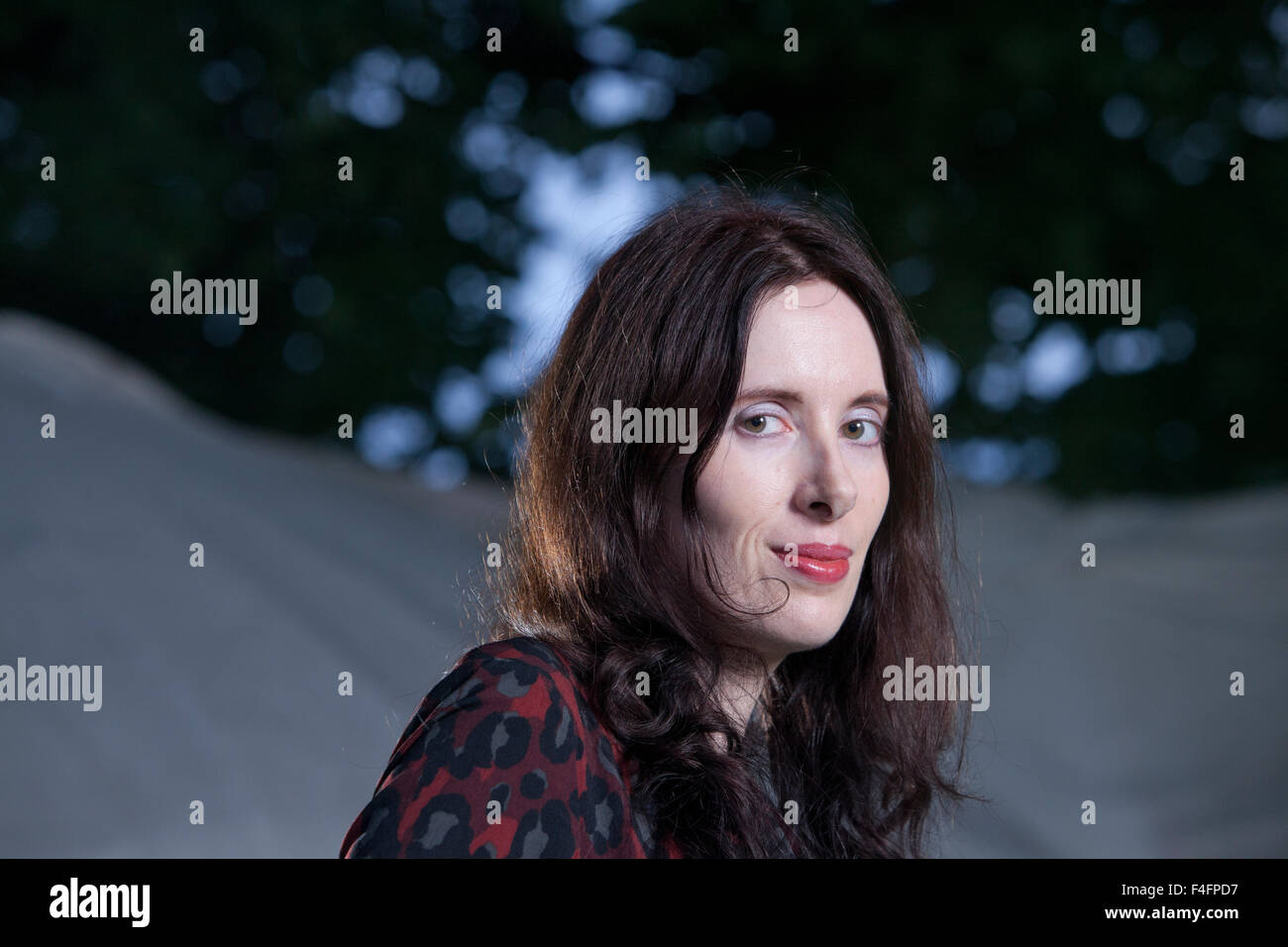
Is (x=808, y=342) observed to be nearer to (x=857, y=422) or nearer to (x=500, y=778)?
(x=857, y=422)

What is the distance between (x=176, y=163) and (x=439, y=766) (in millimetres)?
3143

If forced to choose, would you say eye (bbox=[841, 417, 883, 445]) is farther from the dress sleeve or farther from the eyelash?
the dress sleeve

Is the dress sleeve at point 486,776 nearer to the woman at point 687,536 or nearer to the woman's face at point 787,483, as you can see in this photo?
the woman at point 687,536

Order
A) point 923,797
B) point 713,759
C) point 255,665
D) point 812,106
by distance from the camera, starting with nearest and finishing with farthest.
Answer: point 713,759, point 923,797, point 255,665, point 812,106

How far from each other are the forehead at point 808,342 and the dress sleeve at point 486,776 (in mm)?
Result: 370

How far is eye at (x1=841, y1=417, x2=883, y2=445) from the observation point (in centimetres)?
124

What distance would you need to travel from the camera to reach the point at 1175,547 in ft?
10.9

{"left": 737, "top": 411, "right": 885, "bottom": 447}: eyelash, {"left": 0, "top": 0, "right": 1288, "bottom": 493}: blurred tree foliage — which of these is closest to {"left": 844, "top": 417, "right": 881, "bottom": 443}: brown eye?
{"left": 737, "top": 411, "right": 885, "bottom": 447}: eyelash

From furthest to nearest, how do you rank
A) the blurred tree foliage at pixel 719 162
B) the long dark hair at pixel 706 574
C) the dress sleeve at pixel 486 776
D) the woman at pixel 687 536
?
1. the blurred tree foliage at pixel 719 162
2. the long dark hair at pixel 706 574
3. the woman at pixel 687 536
4. the dress sleeve at pixel 486 776

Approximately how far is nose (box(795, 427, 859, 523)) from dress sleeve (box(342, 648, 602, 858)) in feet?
1.01

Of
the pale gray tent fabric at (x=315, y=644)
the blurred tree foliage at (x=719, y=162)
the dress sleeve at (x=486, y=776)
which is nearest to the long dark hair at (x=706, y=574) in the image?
the dress sleeve at (x=486, y=776)

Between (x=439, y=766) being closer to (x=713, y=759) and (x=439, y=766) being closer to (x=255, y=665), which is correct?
(x=713, y=759)

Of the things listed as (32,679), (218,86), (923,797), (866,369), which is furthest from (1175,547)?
(218,86)

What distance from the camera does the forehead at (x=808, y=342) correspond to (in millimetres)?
1165
